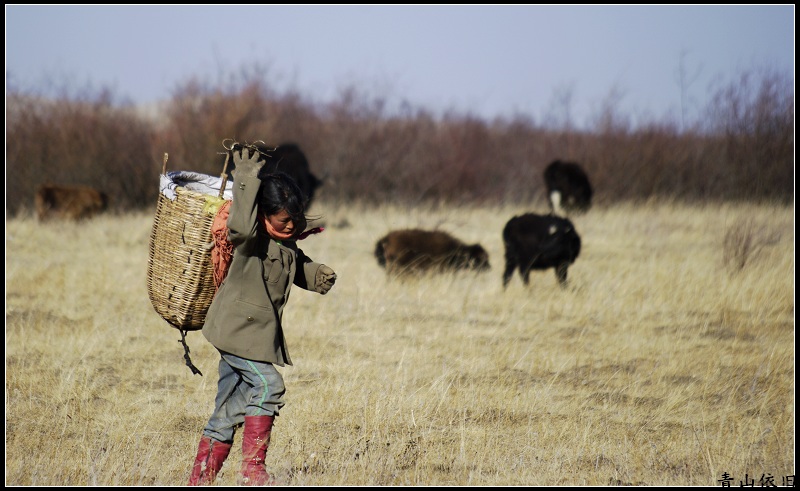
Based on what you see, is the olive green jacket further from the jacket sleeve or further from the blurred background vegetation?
the blurred background vegetation

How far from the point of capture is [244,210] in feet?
10.2

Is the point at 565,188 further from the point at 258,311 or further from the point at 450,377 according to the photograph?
the point at 258,311

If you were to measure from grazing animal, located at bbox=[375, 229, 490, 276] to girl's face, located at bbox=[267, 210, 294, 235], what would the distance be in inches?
219

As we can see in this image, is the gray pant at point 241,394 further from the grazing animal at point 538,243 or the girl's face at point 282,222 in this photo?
the grazing animal at point 538,243

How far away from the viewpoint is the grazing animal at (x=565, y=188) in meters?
15.0

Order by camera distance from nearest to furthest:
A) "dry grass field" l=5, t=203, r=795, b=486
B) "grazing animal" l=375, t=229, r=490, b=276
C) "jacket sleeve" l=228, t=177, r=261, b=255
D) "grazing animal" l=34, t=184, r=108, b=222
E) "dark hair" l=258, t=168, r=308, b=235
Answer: "jacket sleeve" l=228, t=177, r=261, b=255, "dark hair" l=258, t=168, r=308, b=235, "dry grass field" l=5, t=203, r=795, b=486, "grazing animal" l=375, t=229, r=490, b=276, "grazing animal" l=34, t=184, r=108, b=222

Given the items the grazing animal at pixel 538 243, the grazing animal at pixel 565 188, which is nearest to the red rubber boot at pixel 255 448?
the grazing animal at pixel 538 243

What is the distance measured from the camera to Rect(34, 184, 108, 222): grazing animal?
1312 cm

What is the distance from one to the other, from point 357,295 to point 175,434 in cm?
394

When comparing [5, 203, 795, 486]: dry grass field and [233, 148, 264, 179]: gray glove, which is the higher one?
[233, 148, 264, 179]: gray glove

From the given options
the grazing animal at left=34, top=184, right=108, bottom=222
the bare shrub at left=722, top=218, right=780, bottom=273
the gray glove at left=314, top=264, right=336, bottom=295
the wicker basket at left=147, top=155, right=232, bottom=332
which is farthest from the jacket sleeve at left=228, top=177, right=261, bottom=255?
the grazing animal at left=34, top=184, right=108, bottom=222

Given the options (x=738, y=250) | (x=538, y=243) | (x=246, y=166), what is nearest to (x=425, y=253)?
(x=538, y=243)

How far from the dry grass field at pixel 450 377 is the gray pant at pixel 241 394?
0.30 metres

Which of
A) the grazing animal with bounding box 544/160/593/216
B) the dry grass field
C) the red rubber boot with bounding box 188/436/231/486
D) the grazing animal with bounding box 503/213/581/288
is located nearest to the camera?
the red rubber boot with bounding box 188/436/231/486
